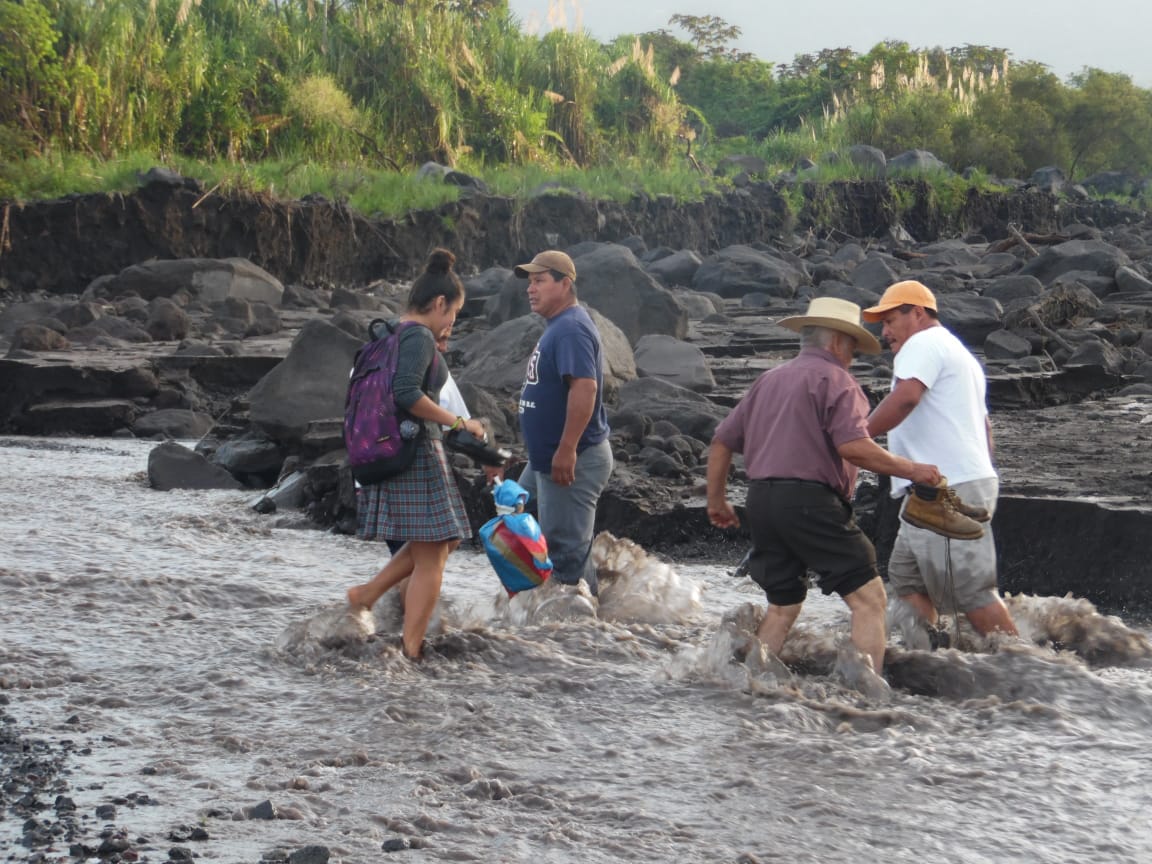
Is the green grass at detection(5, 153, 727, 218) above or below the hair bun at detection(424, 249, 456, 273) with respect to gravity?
above

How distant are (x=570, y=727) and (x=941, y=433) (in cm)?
191

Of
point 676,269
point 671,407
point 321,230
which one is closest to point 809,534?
point 671,407

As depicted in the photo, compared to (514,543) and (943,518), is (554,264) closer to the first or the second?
(514,543)

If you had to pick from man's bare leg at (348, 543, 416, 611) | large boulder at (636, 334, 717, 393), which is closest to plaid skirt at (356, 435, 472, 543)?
man's bare leg at (348, 543, 416, 611)

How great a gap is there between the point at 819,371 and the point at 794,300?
1956 cm

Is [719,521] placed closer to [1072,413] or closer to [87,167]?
[1072,413]

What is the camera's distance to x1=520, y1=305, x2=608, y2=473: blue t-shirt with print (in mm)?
6078

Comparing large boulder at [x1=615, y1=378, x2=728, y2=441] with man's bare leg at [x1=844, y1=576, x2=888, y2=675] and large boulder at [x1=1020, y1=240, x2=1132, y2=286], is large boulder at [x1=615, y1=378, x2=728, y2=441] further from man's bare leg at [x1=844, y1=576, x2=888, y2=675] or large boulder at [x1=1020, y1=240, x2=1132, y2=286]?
large boulder at [x1=1020, y1=240, x2=1132, y2=286]

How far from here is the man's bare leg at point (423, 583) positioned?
582 cm

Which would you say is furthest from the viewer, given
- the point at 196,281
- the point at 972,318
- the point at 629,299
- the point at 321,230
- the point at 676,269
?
the point at 676,269

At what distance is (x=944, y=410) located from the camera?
226 inches

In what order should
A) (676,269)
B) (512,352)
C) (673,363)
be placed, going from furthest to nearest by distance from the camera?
(676,269), (673,363), (512,352)

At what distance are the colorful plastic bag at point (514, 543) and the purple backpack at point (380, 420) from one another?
0.57 meters

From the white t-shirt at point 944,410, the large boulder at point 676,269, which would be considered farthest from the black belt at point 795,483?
the large boulder at point 676,269
